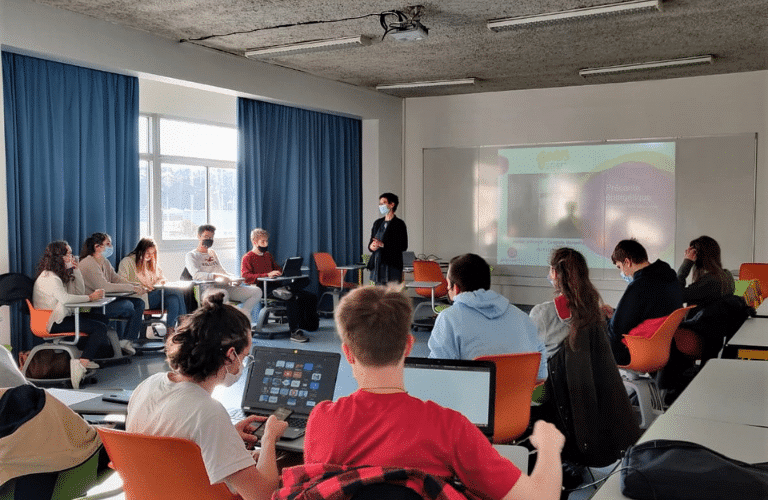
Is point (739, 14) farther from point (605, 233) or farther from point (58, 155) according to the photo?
point (58, 155)

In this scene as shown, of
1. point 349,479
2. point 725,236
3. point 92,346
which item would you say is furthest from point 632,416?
point 725,236

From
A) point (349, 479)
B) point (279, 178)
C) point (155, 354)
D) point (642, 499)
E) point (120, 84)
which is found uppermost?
point (120, 84)

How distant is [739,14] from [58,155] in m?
5.87

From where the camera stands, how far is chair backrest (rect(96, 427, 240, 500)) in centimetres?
175

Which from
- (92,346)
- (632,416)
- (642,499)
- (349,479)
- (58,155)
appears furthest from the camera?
(58,155)

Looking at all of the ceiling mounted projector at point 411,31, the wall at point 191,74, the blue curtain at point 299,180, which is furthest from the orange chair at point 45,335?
the ceiling mounted projector at point 411,31

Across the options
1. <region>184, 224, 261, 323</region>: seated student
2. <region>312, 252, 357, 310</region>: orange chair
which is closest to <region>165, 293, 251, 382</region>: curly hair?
<region>184, 224, 261, 323</region>: seated student

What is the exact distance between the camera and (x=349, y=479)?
122 centimetres

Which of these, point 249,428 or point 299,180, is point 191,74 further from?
point 249,428

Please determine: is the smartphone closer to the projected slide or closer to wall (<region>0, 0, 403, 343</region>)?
wall (<region>0, 0, 403, 343</region>)

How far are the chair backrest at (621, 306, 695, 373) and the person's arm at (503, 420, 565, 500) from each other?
114 inches

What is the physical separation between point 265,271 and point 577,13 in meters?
4.33

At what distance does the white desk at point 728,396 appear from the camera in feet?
7.25

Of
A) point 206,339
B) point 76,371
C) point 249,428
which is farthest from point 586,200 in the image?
point 206,339
